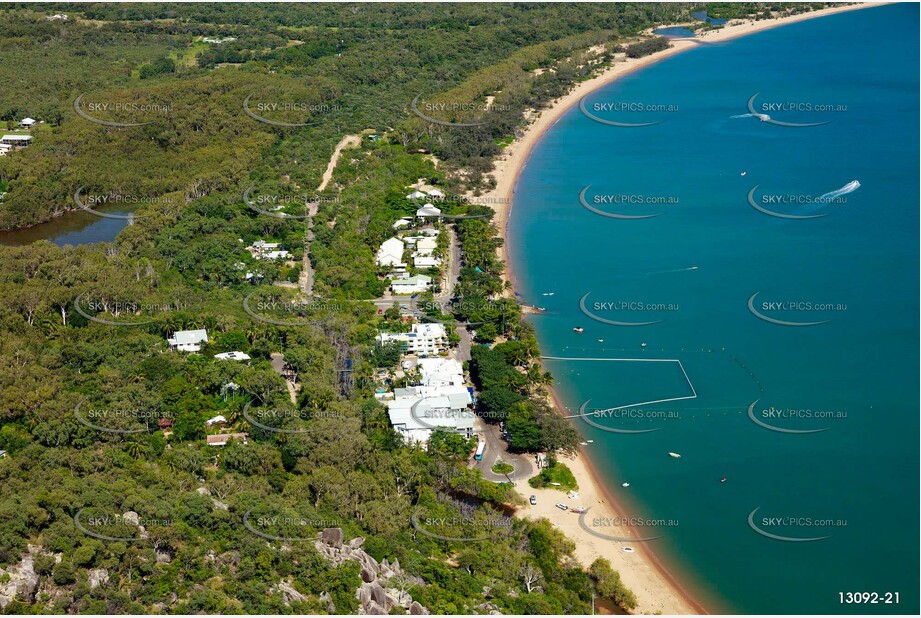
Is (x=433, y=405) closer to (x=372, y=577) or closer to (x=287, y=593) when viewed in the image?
(x=372, y=577)

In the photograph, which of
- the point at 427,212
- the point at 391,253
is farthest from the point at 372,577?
the point at 427,212

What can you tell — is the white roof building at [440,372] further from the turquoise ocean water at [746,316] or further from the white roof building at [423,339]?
the turquoise ocean water at [746,316]

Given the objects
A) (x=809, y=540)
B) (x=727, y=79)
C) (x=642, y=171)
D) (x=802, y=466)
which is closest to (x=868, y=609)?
(x=809, y=540)

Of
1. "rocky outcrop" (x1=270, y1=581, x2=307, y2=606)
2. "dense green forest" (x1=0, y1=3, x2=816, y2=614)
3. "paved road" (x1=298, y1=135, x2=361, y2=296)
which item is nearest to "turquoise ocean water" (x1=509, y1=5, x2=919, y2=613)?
"dense green forest" (x1=0, y1=3, x2=816, y2=614)

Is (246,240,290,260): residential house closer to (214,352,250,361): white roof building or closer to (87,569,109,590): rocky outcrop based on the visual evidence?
(214,352,250,361): white roof building

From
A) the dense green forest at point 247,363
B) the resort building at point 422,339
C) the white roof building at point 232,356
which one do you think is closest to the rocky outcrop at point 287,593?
the dense green forest at point 247,363

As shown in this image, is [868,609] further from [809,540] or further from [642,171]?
[642,171]
